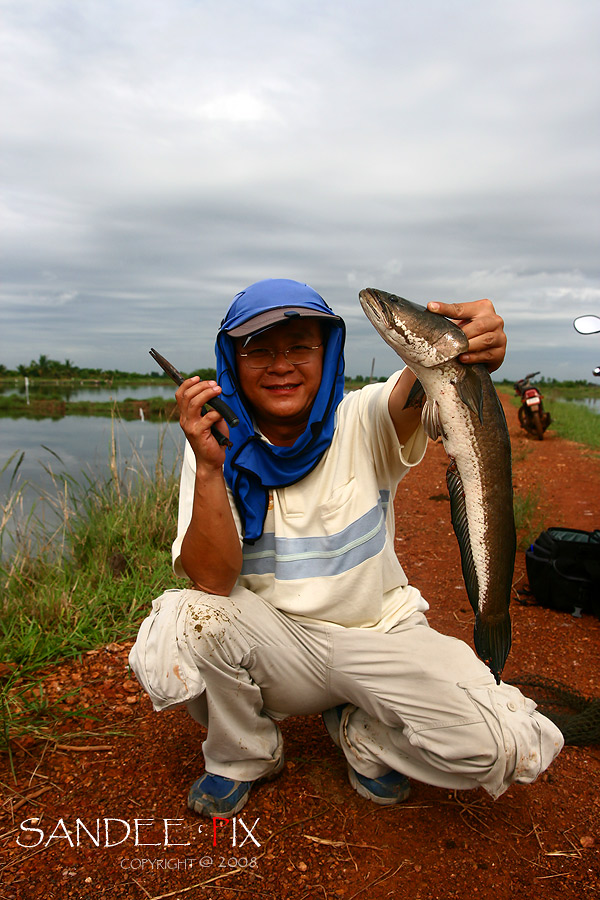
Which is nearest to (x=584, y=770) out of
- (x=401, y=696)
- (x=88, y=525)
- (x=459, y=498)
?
(x=401, y=696)

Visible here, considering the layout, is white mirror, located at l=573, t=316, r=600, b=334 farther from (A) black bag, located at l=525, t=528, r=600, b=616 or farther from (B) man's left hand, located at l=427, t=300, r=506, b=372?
(B) man's left hand, located at l=427, t=300, r=506, b=372

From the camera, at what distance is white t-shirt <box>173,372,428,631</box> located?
8.02 ft

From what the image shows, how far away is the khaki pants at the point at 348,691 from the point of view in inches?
87.3

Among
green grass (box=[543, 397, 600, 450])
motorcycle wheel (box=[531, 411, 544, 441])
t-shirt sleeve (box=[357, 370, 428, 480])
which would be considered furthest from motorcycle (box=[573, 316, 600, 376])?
motorcycle wheel (box=[531, 411, 544, 441])

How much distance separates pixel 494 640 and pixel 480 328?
1.16 meters

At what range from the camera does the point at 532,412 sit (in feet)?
48.6

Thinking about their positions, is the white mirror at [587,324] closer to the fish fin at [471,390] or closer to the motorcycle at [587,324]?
the motorcycle at [587,324]

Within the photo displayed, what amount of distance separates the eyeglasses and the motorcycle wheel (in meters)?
13.6

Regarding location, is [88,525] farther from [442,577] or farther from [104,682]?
[442,577]

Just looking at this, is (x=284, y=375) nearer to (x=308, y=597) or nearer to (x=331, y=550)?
(x=331, y=550)

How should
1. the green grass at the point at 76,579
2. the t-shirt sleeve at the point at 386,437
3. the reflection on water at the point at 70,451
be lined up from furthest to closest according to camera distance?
the reflection on water at the point at 70,451
the green grass at the point at 76,579
the t-shirt sleeve at the point at 386,437

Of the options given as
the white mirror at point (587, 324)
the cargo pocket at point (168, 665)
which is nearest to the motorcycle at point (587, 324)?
the white mirror at point (587, 324)

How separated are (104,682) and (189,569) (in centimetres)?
132

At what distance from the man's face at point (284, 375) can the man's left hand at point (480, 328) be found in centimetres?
64
